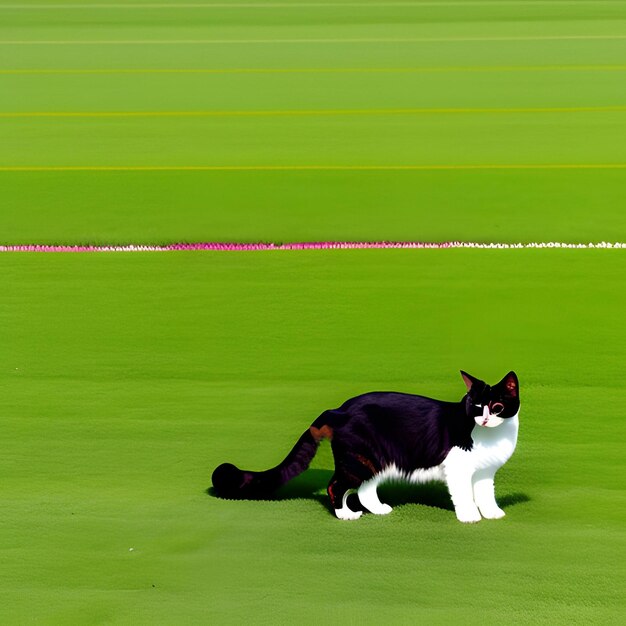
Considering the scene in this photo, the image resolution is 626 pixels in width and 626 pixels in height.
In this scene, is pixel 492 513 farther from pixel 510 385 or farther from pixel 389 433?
pixel 510 385

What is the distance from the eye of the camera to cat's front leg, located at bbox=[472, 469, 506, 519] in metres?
5.82

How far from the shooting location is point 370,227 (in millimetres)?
12320

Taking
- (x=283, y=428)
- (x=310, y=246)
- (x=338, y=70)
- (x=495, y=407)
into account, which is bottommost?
(x=283, y=428)

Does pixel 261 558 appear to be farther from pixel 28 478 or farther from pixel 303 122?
pixel 303 122

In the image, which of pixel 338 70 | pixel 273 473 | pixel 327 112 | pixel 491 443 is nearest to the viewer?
pixel 491 443

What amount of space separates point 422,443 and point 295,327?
12.6 feet

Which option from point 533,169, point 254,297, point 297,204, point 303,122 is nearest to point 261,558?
point 254,297

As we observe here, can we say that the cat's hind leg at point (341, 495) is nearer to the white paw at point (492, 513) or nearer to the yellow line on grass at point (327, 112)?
the white paw at point (492, 513)

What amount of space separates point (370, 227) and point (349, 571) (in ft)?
23.3

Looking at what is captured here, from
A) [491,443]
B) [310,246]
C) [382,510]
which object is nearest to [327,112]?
[310,246]

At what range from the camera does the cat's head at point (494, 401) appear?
5.51 metres

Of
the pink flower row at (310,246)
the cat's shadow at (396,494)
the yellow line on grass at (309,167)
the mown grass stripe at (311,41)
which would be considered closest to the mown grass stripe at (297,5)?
the mown grass stripe at (311,41)

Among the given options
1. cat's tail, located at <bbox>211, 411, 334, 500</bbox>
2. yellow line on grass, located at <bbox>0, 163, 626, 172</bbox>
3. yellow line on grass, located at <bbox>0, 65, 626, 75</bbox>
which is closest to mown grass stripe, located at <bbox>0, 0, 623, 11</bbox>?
yellow line on grass, located at <bbox>0, 65, 626, 75</bbox>

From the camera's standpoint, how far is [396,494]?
6180mm
